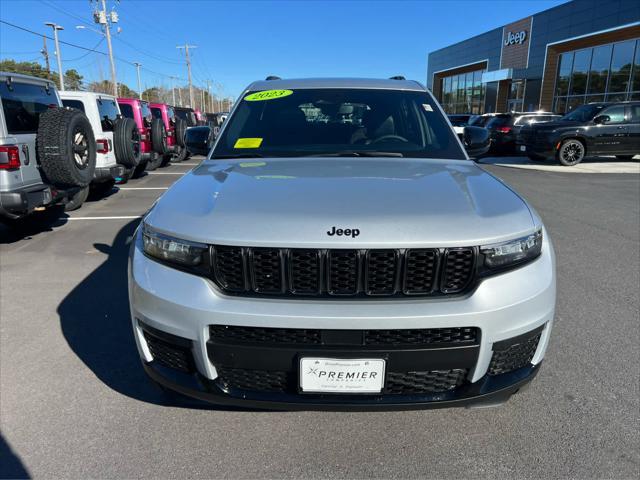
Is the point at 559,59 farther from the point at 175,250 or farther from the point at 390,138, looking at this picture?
the point at 175,250

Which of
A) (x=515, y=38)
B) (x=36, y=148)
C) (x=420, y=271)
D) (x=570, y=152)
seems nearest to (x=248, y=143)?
(x=420, y=271)

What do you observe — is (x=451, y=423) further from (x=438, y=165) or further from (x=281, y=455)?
(x=438, y=165)

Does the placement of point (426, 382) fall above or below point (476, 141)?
below

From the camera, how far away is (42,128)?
18.1 ft

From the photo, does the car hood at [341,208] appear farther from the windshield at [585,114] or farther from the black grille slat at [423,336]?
the windshield at [585,114]

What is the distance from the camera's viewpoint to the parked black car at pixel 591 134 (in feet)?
45.6

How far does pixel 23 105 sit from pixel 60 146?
2.37 feet

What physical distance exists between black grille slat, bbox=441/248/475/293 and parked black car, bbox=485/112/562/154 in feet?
53.8

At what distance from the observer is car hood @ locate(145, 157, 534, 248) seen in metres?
1.84

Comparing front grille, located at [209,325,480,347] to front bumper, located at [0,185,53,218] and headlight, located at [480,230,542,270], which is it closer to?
headlight, located at [480,230,542,270]

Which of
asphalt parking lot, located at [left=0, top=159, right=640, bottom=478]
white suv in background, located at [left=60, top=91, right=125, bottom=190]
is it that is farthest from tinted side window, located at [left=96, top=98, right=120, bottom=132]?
asphalt parking lot, located at [left=0, top=159, right=640, bottom=478]

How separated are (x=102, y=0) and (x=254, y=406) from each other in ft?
137

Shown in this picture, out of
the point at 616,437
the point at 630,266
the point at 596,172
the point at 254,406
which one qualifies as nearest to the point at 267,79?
the point at 254,406

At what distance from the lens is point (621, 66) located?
2438cm
